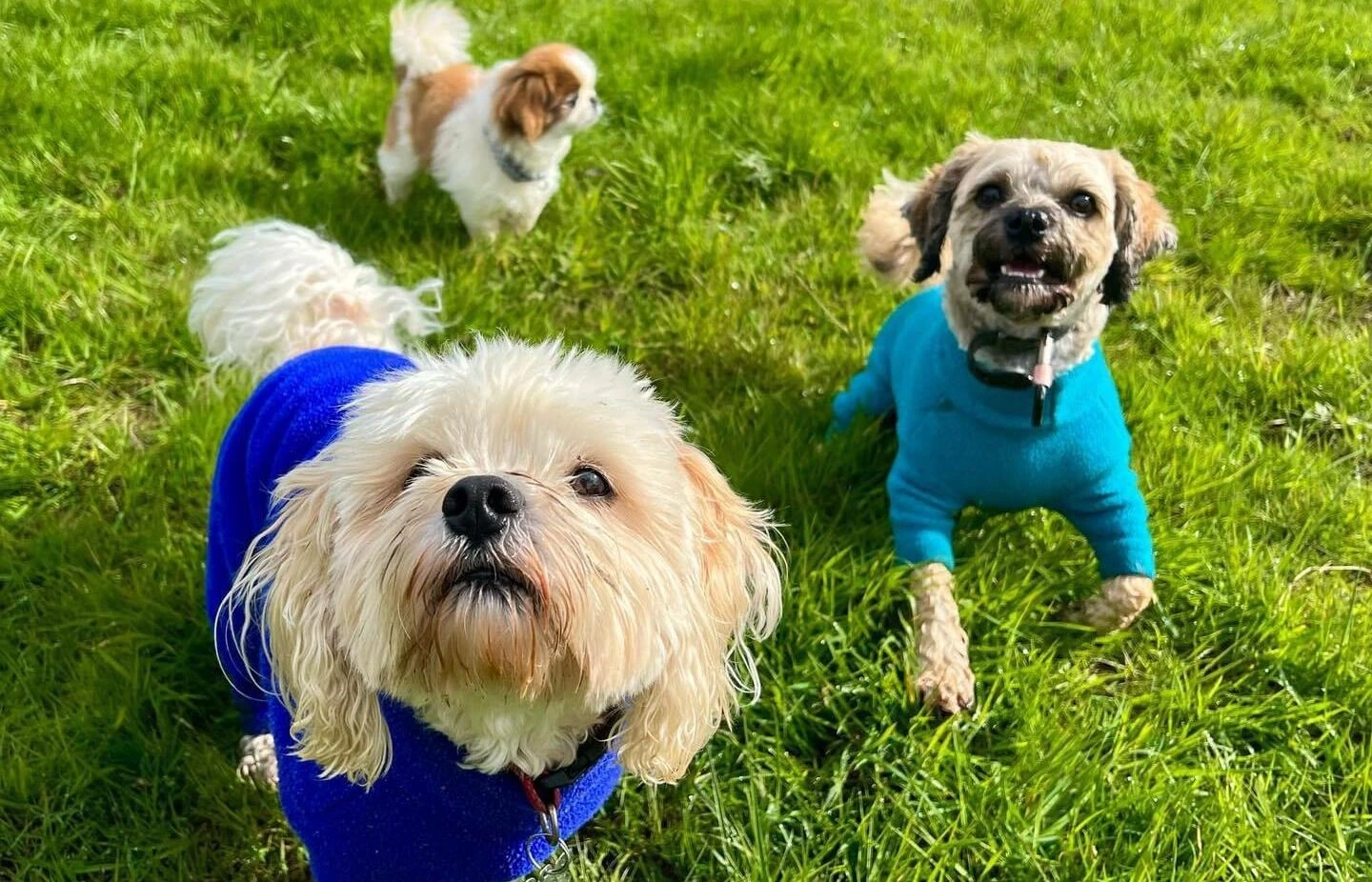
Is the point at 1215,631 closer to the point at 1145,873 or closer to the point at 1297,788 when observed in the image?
the point at 1297,788

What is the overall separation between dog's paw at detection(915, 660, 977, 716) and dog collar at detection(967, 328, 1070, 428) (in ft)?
2.39

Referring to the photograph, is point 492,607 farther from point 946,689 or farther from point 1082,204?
point 1082,204

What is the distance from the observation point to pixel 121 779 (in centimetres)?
238

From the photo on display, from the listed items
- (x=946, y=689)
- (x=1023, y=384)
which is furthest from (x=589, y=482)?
(x=1023, y=384)

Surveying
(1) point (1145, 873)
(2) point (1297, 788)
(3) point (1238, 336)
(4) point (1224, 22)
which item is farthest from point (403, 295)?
(4) point (1224, 22)

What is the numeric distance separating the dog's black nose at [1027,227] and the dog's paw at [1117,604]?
0.96 meters

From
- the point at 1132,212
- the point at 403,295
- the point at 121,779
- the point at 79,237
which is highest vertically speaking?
the point at 1132,212

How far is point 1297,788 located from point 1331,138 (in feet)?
12.6

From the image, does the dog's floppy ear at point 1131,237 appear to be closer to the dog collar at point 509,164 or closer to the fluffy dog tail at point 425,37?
the dog collar at point 509,164

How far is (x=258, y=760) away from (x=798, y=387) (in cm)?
208

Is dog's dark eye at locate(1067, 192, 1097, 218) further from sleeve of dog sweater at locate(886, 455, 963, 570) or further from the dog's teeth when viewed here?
sleeve of dog sweater at locate(886, 455, 963, 570)

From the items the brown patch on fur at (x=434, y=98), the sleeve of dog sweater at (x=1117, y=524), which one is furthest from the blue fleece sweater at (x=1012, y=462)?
the brown patch on fur at (x=434, y=98)

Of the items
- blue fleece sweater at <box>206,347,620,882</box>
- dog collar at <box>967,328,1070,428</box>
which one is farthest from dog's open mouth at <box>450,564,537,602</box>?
dog collar at <box>967,328,1070,428</box>

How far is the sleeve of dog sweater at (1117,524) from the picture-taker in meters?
2.64
